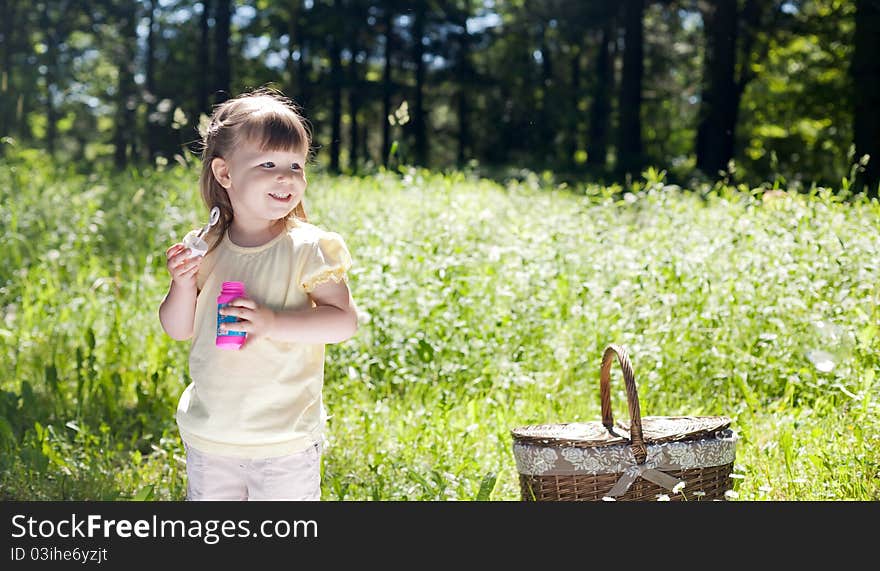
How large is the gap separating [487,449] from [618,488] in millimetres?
1064

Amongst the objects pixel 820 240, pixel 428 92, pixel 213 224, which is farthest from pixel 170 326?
pixel 428 92

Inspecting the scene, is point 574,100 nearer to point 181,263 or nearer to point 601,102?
point 601,102

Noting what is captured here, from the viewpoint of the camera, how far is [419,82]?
22.2 m

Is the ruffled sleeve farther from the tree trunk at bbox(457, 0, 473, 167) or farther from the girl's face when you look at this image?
the tree trunk at bbox(457, 0, 473, 167)

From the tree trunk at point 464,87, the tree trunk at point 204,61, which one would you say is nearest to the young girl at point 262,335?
the tree trunk at point 204,61

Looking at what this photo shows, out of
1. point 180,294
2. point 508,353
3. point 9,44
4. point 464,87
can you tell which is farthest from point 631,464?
point 464,87

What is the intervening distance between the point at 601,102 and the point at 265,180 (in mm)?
21039

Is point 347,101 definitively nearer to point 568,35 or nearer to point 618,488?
point 568,35

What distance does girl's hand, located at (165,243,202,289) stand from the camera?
2.16 metres

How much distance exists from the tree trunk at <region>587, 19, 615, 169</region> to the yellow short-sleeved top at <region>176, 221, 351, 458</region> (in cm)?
1859

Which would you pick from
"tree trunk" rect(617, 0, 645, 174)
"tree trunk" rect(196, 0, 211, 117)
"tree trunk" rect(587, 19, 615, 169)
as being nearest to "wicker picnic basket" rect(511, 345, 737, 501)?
"tree trunk" rect(617, 0, 645, 174)

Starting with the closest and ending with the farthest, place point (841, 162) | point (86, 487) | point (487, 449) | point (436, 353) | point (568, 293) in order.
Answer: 1. point (86, 487)
2. point (487, 449)
3. point (436, 353)
4. point (568, 293)
5. point (841, 162)

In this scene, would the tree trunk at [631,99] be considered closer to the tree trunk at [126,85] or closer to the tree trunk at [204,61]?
the tree trunk at [204,61]

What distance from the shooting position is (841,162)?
14.1 metres
